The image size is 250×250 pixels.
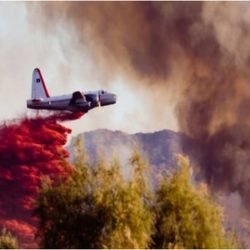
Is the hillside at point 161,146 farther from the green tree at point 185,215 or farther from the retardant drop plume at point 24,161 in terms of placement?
the green tree at point 185,215

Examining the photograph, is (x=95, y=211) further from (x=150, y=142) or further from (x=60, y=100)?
(x=150, y=142)

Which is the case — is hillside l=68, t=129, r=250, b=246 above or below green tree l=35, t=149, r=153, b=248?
above

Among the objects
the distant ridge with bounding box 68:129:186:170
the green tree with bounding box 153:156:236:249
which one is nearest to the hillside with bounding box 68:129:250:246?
the distant ridge with bounding box 68:129:186:170

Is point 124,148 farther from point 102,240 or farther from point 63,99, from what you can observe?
point 102,240

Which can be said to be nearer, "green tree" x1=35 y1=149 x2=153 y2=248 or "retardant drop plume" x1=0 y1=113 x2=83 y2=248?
"green tree" x1=35 y1=149 x2=153 y2=248

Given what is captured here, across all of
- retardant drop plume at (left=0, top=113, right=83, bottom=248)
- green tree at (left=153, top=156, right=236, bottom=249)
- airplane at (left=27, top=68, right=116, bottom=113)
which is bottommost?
green tree at (left=153, top=156, right=236, bottom=249)

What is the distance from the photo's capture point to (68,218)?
16891 millimetres

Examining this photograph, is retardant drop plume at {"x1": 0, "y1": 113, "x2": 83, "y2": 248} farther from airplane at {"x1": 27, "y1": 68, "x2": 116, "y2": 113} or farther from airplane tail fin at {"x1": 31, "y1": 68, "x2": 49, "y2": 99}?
airplane tail fin at {"x1": 31, "y1": 68, "x2": 49, "y2": 99}

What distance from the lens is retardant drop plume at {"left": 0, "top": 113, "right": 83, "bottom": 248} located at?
3694cm

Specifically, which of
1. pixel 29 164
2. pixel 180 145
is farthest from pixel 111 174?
pixel 29 164

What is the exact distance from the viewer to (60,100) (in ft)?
107

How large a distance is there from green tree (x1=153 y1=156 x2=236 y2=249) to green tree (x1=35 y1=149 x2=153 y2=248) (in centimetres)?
34

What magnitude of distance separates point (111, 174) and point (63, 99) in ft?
50.6

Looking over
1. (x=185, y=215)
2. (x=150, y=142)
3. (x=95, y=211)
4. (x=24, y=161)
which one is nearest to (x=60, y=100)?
(x=24, y=161)
